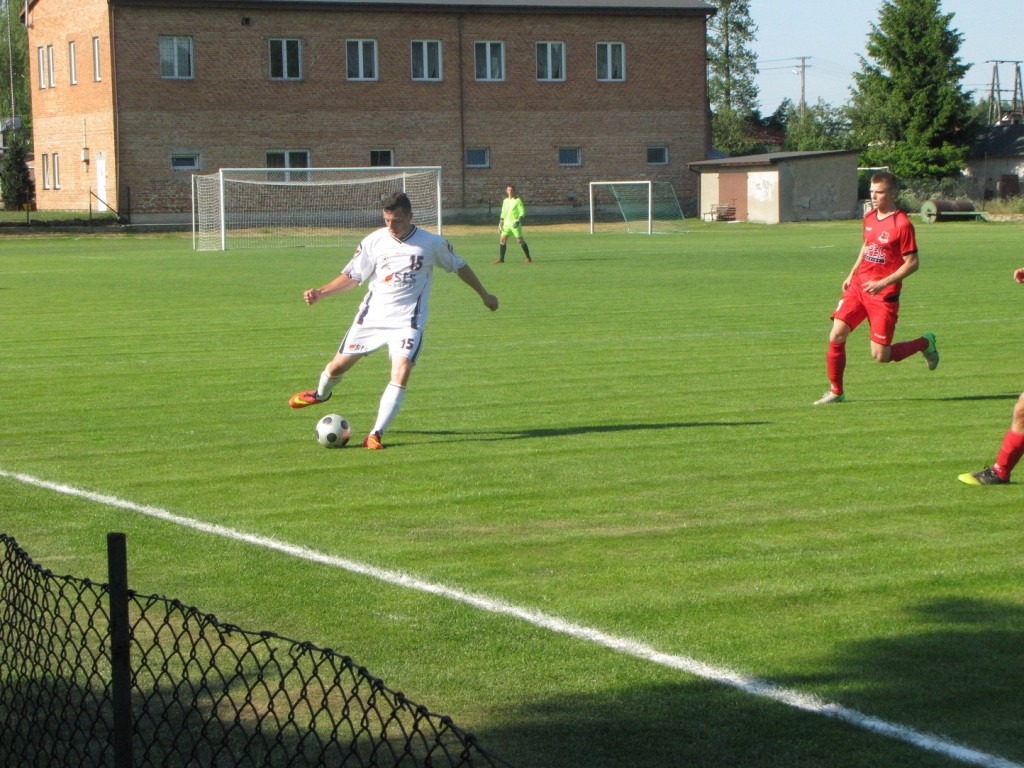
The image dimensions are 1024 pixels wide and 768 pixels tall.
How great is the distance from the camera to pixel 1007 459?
850 cm

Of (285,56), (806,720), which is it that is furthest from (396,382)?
(285,56)

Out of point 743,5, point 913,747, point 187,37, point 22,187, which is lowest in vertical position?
point 913,747

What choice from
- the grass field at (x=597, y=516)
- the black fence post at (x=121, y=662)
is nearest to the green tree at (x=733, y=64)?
the grass field at (x=597, y=516)

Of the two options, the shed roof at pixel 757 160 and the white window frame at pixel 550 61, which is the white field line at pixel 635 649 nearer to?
the shed roof at pixel 757 160

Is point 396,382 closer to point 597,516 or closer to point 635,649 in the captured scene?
point 597,516

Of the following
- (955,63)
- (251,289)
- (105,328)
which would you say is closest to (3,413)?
(105,328)

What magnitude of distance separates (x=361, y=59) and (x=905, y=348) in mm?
49805

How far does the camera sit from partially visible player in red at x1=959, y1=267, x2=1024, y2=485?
27.2 feet

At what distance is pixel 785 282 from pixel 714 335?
907 centimetres

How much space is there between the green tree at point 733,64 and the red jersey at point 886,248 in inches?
3491

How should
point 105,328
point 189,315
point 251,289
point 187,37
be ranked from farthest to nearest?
point 187,37
point 251,289
point 189,315
point 105,328

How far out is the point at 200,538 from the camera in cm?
758

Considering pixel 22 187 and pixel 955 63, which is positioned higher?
pixel 955 63

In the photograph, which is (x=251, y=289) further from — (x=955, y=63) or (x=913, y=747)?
(x=955, y=63)
